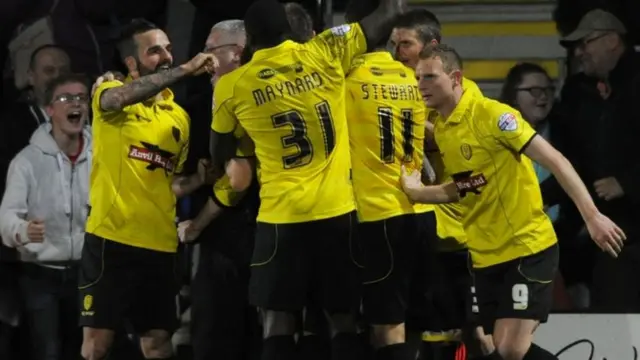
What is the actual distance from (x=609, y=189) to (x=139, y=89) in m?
2.62

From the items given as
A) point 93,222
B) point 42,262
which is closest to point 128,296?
point 93,222

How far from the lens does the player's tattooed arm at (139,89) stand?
646 cm

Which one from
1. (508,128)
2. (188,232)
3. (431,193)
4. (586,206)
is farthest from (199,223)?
(586,206)

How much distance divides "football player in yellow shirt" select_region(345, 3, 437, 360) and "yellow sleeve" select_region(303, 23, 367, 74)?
177 mm

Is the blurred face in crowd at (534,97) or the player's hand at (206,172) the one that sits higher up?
the blurred face in crowd at (534,97)

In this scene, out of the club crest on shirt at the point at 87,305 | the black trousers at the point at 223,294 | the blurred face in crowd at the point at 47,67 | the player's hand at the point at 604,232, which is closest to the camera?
the player's hand at the point at 604,232

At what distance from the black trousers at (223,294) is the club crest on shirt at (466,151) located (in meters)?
1.35

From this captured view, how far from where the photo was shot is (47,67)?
7805 mm

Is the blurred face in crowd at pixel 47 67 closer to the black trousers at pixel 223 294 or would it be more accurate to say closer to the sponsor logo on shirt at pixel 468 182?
the black trousers at pixel 223 294

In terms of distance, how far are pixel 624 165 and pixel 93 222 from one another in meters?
2.90

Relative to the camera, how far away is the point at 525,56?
7848 mm

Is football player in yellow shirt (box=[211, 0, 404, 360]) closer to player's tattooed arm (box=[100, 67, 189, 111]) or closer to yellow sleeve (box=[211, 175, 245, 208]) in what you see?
player's tattooed arm (box=[100, 67, 189, 111])

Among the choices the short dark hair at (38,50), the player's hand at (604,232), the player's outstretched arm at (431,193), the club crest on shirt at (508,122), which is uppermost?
the short dark hair at (38,50)

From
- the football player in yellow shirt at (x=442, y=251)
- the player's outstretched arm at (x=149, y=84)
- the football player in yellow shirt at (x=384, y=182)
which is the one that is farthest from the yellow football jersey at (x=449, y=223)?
the player's outstretched arm at (x=149, y=84)
